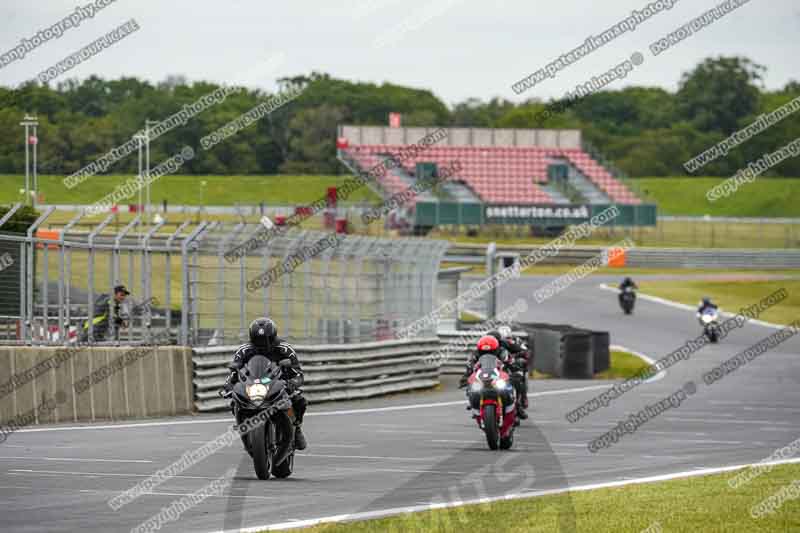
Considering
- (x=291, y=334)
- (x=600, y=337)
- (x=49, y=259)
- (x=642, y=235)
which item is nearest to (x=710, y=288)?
(x=642, y=235)

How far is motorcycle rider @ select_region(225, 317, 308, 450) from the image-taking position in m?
13.6

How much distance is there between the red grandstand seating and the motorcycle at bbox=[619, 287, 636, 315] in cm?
2447

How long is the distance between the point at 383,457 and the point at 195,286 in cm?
712

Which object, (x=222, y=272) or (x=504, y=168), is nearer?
(x=222, y=272)

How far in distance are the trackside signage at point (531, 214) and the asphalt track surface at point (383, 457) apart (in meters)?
42.0

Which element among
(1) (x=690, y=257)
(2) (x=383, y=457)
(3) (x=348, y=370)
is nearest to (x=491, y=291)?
(3) (x=348, y=370)

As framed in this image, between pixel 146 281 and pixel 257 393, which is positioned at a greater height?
pixel 146 281

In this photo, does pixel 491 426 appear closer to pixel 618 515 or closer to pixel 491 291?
pixel 618 515

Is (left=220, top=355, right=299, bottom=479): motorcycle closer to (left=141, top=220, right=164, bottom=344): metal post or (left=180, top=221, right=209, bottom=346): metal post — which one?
(left=141, top=220, right=164, bottom=344): metal post

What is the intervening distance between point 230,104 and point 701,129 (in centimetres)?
4450

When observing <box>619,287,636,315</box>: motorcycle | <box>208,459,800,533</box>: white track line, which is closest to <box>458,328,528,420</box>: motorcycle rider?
<box>208,459,800,533</box>: white track line

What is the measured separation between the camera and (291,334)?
2461 centimetres

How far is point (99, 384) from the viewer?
20.4 m

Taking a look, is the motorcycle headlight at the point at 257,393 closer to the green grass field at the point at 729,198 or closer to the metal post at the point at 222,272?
the metal post at the point at 222,272
